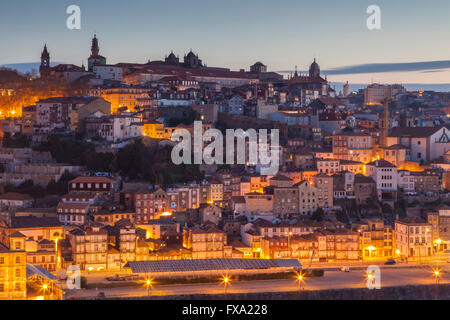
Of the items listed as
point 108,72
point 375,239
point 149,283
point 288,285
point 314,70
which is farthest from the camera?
point 314,70

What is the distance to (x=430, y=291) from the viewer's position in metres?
28.4

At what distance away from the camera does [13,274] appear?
25641 mm

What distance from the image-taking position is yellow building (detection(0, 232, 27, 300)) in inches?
1005

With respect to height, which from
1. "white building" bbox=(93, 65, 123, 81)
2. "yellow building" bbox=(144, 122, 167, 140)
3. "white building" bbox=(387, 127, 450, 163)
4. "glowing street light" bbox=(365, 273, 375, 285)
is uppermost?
"white building" bbox=(93, 65, 123, 81)

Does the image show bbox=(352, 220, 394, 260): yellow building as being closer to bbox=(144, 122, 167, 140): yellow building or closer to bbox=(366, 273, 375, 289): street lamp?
bbox=(366, 273, 375, 289): street lamp

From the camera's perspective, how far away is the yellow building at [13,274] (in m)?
25.5

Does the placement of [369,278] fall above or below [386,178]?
below

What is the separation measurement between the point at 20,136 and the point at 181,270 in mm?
13918

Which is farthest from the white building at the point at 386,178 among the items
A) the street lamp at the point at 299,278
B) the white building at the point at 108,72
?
the white building at the point at 108,72

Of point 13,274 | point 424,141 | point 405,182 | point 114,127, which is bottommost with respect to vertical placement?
point 13,274

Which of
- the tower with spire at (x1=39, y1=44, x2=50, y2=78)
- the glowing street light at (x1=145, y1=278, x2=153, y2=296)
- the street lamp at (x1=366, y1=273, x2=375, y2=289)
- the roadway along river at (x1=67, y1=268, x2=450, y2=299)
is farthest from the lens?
the tower with spire at (x1=39, y1=44, x2=50, y2=78)

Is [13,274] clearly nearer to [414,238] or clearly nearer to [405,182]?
[414,238]

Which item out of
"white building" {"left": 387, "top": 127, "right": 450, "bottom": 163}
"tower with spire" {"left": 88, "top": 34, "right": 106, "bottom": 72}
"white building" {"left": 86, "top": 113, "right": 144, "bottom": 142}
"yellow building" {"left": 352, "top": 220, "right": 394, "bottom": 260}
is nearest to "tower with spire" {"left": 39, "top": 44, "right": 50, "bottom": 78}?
"tower with spire" {"left": 88, "top": 34, "right": 106, "bottom": 72}

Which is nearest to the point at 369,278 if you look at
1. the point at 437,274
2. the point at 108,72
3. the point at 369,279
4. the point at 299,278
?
the point at 369,279
